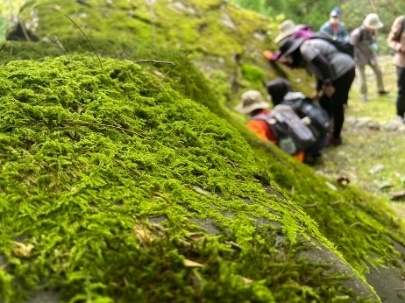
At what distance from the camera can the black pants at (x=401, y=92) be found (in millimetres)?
8859

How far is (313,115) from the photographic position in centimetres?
770

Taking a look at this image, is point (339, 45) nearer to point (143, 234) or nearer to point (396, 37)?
point (396, 37)

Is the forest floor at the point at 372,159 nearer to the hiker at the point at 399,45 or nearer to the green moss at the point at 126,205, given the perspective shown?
the hiker at the point at 399,45

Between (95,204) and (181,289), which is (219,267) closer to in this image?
(181,289)

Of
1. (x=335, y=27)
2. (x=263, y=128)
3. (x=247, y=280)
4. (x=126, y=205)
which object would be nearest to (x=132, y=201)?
(x=126, y=205)

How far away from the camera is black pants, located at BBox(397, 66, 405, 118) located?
29.1 ft

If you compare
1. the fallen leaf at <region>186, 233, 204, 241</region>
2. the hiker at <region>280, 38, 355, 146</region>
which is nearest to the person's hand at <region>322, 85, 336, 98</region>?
the hiker at <region>280, 38, 355, 146</region>

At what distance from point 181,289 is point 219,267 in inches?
6.2

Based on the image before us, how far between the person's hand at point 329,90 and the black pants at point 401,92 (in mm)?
1491

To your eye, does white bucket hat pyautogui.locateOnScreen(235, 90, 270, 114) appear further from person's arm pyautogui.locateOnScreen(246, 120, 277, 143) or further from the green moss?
the green moss

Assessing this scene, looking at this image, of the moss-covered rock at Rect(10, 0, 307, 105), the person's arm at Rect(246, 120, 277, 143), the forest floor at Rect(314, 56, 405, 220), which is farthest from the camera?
the moss-covered rock at Rect(10, 0, 307, 105)

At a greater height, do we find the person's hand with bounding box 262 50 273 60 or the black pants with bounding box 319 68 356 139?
the black pants with bounding box 319 68 356 139

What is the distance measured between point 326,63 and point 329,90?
22.8 inches

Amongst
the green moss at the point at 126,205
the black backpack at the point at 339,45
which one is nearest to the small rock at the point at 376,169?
the black backpack at the point at 339,45
